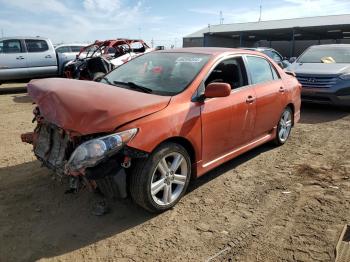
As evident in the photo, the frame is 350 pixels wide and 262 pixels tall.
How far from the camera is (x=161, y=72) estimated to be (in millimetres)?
4336

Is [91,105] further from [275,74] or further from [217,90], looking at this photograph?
[275,74]

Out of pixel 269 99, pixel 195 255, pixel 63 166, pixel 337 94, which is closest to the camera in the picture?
pixel 195 255

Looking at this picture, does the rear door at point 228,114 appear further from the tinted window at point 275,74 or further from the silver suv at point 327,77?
the silver suv at point 327,77

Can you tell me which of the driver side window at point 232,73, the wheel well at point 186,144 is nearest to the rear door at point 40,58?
the driver side window at point 232,73

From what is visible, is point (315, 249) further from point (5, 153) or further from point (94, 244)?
point (5, 153)

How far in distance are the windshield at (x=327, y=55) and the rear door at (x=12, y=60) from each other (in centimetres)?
922

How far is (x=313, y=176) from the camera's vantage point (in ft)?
15.6

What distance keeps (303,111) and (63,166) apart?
7.16m

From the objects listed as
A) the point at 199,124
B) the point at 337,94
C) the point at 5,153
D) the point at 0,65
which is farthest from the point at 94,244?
the point at 0,65

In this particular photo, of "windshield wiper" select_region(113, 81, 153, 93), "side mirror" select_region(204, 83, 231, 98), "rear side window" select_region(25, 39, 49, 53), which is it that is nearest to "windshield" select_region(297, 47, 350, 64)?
"side mirror" select_region(204, 83, 231, 98)

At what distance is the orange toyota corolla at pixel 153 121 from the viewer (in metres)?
3.20

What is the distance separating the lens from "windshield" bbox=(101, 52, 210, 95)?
4051 millimetres

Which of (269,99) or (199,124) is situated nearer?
(199,124)

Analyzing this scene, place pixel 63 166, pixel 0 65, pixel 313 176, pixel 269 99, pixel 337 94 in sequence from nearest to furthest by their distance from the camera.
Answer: pixel 63 166
pixel 313 176
pixel 269 99
pixel 337 94
pixel 0 65
